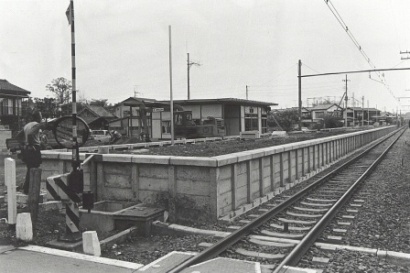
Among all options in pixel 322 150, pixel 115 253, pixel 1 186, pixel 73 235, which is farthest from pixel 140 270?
pixel 322 150

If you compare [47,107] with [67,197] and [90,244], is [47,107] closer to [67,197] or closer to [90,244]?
[67,197]

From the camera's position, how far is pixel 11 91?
3425 centimetres

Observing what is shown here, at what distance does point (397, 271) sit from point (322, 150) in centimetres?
1267

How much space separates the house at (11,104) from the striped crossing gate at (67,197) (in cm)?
3051

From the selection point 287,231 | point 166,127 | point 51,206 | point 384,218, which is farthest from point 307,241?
point 166,127

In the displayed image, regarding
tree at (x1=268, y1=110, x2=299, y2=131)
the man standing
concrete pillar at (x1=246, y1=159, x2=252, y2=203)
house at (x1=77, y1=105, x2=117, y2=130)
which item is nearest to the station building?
the man standing

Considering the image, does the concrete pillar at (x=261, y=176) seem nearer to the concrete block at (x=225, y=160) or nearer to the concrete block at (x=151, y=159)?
the concrete block at (x=225, y=160)

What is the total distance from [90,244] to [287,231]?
3.35m

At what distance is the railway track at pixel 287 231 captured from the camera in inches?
215

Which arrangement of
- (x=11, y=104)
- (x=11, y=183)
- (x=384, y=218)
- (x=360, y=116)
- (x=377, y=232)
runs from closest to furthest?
(x=11, y=183)
(x=377, y=232)
(x=384, y=218)
(x=11, y=104)
(x=360, y=116)

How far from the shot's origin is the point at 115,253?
5926 mm

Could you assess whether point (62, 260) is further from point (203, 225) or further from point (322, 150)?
point (322, 150)

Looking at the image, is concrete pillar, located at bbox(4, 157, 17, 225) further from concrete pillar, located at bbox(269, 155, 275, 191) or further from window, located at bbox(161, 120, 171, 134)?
window, located at bbox(161, 120, 171, 134)

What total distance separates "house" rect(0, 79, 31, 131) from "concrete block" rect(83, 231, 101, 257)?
3124 cm
